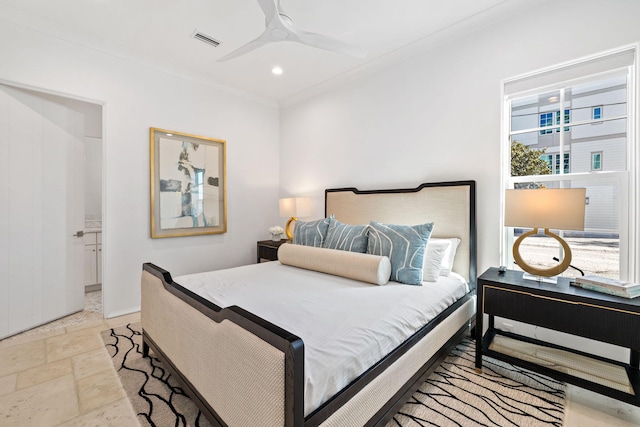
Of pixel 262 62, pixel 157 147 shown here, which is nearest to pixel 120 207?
pixel 157 147

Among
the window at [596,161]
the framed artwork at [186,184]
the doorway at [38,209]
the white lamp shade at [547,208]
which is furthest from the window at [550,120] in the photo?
the doorway at [38,209]

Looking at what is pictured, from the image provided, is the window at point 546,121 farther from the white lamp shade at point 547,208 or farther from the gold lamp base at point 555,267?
the gold lamp base at point 555,267

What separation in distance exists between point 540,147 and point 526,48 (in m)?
0.83

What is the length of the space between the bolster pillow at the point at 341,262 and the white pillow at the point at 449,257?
594 mm

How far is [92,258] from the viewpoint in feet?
13.3

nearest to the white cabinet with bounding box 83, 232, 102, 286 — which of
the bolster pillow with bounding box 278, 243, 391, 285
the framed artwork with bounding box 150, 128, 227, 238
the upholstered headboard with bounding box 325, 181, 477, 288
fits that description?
the framed artwork with bounding box 150, 128, 227, 238

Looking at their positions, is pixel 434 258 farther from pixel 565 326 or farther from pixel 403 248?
pixel 565 326

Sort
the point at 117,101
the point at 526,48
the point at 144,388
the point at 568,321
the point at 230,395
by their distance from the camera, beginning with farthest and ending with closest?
the point at 117,101
the point at 526,48
the point at 144,388
the point at 568,321
the point at 230,395

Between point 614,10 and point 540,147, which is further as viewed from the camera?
point 540,147

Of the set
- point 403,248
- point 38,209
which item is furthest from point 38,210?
point 403,248

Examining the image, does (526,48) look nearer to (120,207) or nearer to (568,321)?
(568,321)

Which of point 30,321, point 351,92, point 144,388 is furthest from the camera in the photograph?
point 351,92

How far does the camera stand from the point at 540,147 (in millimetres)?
2453

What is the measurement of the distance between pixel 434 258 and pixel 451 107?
59.3 inches
